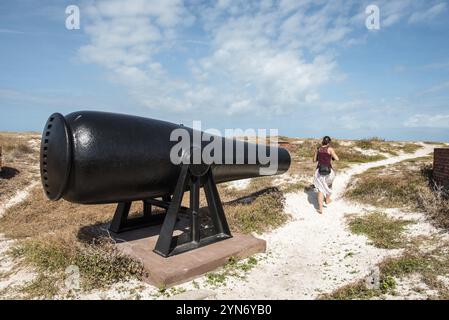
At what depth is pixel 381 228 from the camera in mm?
7234

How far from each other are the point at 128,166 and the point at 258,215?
4.30 meters

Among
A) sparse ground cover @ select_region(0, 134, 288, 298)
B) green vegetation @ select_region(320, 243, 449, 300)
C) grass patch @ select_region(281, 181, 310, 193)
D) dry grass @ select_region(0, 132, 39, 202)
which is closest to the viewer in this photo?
green vegetation @ select_region(320, 243, 449, 300)

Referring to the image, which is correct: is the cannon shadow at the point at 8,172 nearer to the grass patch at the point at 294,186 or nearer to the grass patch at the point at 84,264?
the grass patch at the point at 84,264

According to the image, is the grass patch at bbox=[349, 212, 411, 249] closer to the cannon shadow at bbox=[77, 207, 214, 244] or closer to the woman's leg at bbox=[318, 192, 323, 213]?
the woman's leg at bbox=[318, 192, 323, 213]

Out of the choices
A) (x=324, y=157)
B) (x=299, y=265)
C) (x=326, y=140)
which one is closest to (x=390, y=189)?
(x=324, y=157)

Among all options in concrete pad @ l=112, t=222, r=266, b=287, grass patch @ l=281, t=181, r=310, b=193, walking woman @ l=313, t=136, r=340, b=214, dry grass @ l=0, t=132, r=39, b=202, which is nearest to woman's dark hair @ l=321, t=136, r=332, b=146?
walking woman @ l=313, t=136, r=340, b=214

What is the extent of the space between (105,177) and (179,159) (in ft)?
3.91

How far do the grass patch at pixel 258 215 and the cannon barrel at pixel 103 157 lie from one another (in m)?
2.89

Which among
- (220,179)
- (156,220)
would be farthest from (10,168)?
(220,179)

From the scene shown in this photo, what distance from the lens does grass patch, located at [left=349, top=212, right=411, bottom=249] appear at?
636 centimetres

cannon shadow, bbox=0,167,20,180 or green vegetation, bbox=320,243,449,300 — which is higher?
cannon shadow, bbox=0,167,20,180

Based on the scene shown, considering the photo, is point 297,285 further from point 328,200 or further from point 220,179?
point 328,200

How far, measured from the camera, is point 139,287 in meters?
4.37

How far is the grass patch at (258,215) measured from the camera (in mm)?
7523
